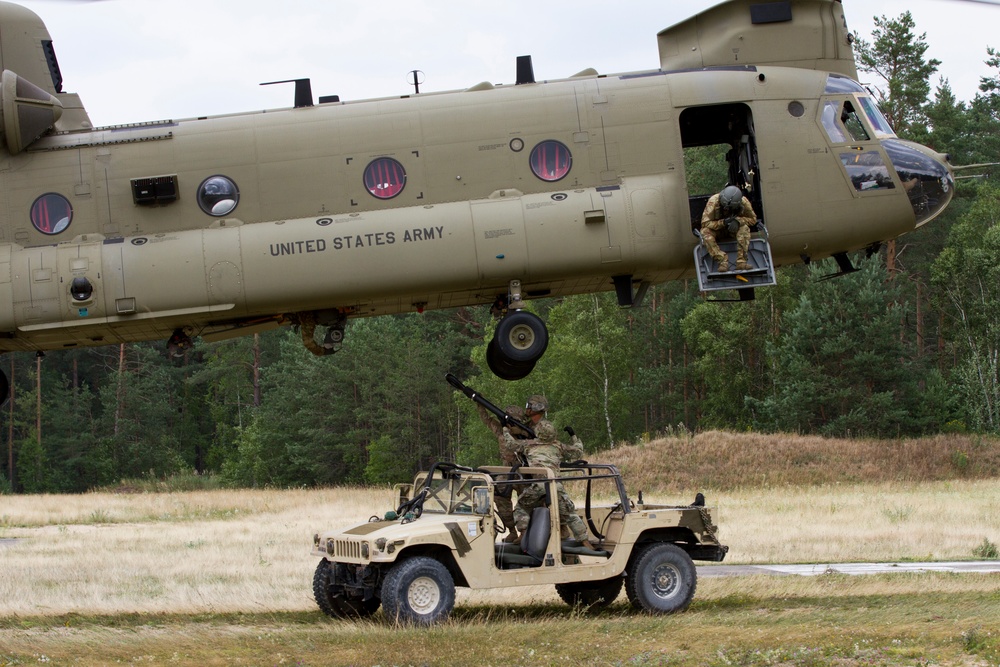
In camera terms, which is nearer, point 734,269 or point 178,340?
point 734,269

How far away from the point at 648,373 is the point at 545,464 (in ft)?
135

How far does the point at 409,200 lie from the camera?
524 inches

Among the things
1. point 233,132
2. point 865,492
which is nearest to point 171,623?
point 233,132

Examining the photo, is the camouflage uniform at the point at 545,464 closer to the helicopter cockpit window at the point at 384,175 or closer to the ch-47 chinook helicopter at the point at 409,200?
the ch-47 chinook helicopter at the point at 409,200

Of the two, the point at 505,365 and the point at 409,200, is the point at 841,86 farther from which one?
the point at 409,200

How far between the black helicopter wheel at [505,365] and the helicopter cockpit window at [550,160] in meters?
1.96

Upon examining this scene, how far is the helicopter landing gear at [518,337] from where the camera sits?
1330 cm

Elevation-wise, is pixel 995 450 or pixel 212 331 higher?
pixel 212 331

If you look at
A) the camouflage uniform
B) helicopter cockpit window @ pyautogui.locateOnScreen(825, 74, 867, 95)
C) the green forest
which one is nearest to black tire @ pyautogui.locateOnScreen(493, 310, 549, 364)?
the camouflage uniform

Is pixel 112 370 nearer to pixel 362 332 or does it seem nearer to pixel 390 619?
pixel 362 332

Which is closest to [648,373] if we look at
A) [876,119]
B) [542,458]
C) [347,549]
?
[876,119]

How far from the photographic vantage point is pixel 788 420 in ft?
147

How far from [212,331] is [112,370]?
64.5 meters

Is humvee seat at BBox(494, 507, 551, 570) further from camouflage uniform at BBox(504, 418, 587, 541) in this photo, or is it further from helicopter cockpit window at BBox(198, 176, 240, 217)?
helicopter cockpit window at BBox(198, 176, 240, 217)
